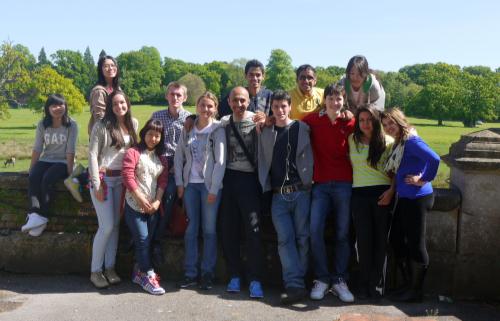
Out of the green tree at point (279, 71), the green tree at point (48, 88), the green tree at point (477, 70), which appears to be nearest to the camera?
the green tree at point (48, 88)

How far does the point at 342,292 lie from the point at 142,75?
345 feet

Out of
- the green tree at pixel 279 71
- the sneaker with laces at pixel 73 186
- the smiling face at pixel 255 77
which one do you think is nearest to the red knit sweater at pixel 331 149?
the smiling face at pixel 255 77

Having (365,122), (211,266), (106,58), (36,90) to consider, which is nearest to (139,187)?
(211,266)

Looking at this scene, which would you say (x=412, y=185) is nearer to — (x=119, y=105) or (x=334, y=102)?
(x=334, y=102)

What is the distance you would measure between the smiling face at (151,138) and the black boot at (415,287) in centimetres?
303

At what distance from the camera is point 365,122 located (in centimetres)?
495

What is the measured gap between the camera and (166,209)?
5.36 metres

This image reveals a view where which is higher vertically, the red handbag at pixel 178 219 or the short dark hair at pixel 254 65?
the short dark hair at pixel 254 65

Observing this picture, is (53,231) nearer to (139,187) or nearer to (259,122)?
(139,187)

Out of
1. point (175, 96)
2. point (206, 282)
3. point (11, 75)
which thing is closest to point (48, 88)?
point (11, 75)

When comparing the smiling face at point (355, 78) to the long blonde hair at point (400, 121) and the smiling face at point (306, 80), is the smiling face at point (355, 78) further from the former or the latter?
the long blonde hair at point (400, 121)

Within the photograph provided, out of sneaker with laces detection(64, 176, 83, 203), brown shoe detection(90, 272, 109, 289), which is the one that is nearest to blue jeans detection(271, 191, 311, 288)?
brown shoe detection(90, 272, 109, 289)

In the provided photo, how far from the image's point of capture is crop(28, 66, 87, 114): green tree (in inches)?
2413

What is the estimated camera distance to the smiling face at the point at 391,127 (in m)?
4.86
